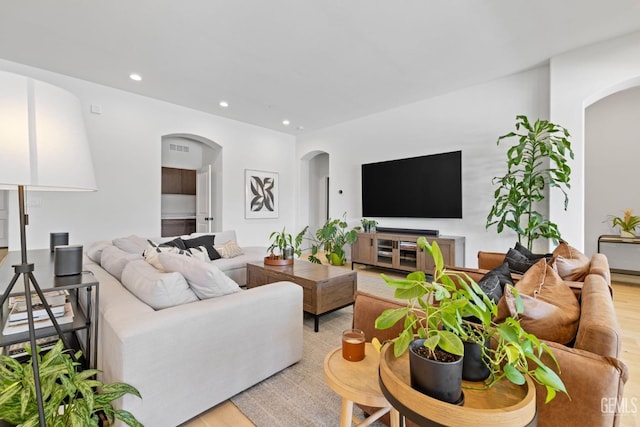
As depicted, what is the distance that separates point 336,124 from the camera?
247 inches

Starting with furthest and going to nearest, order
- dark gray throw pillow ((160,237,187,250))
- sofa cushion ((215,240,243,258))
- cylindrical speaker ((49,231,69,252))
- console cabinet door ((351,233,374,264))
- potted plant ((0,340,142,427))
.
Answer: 1. console cabinet door ((351,233,374,264))
2. sofa cushion ((215,240,243,258))
3. dark gray throw pillow ((160,237,187,250))
4. cylindrical speaker ((49,231,69,252))
5. potted plant ((0,340,142,427))

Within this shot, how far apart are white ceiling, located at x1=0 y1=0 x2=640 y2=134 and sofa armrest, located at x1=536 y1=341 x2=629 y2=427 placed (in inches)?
114

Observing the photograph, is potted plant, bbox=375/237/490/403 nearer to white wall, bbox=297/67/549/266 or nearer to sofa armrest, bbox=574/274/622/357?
sofa armrest, bbox=574/274/622/357

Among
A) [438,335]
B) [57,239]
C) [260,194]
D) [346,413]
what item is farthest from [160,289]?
[260,194]

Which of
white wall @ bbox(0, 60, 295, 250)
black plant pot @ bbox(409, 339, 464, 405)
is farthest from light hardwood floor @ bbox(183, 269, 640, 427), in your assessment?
white wall @ bbox(0, 60, 295, 250)

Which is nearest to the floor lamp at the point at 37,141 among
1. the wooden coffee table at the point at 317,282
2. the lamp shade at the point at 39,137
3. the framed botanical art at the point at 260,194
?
the lamp shade at the point at 39,137

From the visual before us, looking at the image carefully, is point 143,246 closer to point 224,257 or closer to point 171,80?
point 224,257

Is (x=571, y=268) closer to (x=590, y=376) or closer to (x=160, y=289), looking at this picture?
(x=590, y=376)

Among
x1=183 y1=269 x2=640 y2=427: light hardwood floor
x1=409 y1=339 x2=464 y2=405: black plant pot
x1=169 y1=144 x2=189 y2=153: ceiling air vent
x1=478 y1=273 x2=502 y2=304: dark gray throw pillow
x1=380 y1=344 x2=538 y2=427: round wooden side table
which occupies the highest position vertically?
x1=169 y1=144 x2=189 y2=153: ceiling air vent

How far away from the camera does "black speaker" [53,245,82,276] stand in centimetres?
172

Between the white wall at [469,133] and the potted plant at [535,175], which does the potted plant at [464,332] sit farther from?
the white wall at [469,133]

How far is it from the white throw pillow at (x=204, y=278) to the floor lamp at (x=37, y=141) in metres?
0.86

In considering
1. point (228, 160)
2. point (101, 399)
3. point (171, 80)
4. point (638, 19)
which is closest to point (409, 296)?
point (101, 399)

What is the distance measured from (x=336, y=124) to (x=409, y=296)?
586 cm
